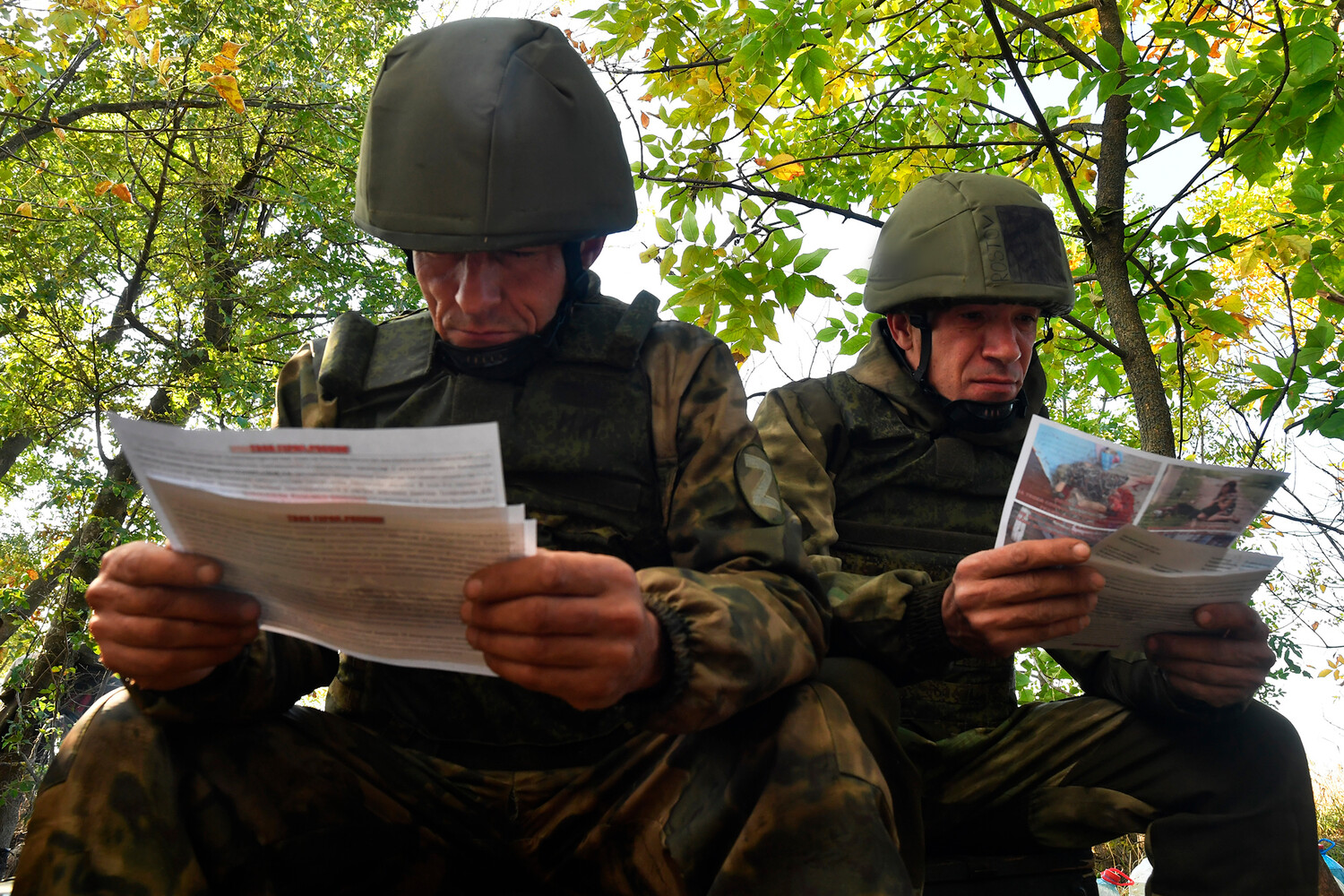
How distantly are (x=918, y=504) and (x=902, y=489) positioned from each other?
0.19ft

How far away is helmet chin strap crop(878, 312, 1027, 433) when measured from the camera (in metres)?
2.66

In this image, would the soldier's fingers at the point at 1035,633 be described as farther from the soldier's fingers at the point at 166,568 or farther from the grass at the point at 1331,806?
the grass at the point at 1331,806

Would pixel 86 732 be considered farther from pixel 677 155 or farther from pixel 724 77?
pixel 724 77

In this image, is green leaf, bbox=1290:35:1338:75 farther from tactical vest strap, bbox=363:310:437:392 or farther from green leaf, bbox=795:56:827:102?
tactical vest strap, bbox=363:310:437:392

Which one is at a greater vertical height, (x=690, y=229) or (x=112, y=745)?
(x=690, y=229)

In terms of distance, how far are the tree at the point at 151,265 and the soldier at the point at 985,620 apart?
243 inches

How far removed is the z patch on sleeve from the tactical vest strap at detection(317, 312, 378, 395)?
78 cm

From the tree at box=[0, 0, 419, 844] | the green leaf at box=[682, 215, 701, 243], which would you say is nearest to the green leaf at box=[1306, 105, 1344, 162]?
the green leaf at box=[682, 215, 701, 243]

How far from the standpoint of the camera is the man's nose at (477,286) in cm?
187

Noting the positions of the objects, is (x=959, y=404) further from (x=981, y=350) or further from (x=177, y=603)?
(x=177, y=603)

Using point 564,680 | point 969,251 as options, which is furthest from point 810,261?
point 564,680

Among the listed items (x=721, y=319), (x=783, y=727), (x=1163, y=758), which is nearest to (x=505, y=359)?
(x=783, y=727)

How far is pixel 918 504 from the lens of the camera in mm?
2635

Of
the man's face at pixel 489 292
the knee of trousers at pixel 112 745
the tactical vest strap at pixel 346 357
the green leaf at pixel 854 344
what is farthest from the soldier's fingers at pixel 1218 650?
the green leaf at pixel 854 344
